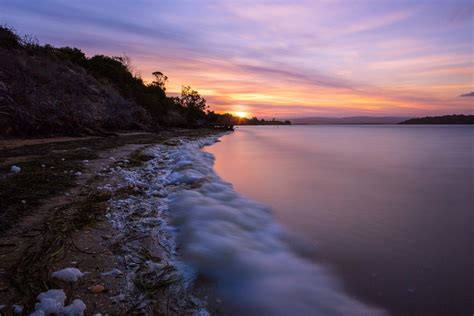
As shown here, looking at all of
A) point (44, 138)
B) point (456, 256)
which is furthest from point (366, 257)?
point (44, 138)

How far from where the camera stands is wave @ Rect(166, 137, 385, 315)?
2.77 m

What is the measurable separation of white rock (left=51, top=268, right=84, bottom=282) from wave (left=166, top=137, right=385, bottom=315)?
111 centimetres

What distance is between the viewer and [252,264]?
11.5 ft

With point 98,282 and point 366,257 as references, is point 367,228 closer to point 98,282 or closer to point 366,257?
point 366,257

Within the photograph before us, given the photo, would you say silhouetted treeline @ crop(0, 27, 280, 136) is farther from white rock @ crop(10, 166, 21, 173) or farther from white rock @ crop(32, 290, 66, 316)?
white rock @ crop(32, 290, 66, 316)

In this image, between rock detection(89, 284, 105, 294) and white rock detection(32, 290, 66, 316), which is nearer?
white rock detection(32, 290, 66, 316)

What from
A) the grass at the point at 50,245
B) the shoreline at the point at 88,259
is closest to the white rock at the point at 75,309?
the shoreline at the point at 88,259

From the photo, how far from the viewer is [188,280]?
288 centimetres

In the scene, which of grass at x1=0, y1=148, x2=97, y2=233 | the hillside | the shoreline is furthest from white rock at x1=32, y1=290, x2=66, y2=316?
the hillside

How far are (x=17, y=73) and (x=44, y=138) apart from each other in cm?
432

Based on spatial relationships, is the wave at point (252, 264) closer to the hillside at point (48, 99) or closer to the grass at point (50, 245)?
the grass at point (50, 245)

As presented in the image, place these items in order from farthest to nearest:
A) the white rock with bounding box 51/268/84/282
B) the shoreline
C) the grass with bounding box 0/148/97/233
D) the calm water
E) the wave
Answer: the grass with bounding box 0/148/97/233 → the calm water → the wave → the white rock with bounding box 51/268/84/282 → the shoreline

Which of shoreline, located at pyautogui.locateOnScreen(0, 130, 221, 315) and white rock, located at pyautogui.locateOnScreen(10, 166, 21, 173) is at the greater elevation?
white rock, located at pyautogui.locateOnScreen(10, 166, 21, 173)

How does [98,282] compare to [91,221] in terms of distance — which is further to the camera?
[91,221]
